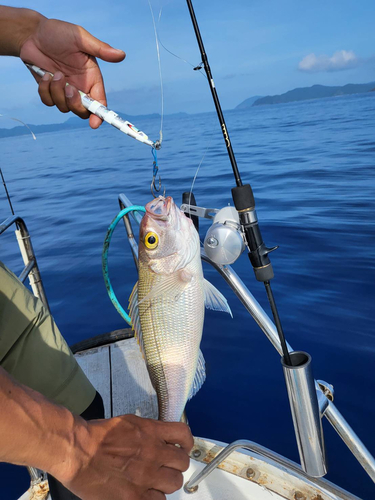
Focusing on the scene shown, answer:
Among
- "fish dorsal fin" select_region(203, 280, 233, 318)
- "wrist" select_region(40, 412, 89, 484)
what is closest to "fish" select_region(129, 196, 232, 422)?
"fish dorsal fin" select_region(203, 280, 233, 318)

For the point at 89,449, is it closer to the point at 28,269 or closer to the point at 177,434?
the point at 177,434

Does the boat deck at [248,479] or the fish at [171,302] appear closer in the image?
the fish at [171,302]

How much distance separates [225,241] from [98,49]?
0.94 m

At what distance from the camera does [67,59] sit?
1.74m

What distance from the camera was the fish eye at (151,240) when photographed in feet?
5.28

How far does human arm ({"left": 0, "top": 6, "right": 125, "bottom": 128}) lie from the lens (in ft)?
5.30

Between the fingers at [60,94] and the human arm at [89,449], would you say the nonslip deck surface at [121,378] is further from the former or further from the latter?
the fingers at [60,94]

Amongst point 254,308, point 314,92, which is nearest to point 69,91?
point 254,308

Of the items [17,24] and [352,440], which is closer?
[352,440]

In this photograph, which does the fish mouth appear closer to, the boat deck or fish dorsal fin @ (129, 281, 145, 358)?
fish dorsal fin @ (129, 281, 145, 358)

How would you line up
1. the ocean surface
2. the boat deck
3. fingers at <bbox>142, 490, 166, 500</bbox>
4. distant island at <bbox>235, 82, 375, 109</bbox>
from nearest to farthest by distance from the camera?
fingers at <bbox>142, 490, 166, 500</bbox> < the boat deck < the ocean surface < distant island at <bbox>235, 82, 375, 109</bbox>

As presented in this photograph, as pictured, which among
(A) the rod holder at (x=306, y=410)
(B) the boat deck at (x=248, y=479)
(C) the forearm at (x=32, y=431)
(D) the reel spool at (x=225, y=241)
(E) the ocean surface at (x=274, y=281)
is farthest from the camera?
(E) the ocean surface at (x=274, y=281)

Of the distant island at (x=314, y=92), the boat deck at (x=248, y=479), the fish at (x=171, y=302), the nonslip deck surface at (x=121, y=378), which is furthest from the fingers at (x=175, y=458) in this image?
the distant island at (x=314, y=92)

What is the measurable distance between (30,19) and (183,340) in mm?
1586
